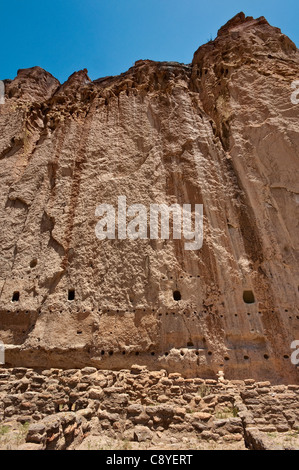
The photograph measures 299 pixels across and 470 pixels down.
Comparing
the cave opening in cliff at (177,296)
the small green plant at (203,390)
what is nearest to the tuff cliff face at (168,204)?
the cave opening in cliff at (177,296)

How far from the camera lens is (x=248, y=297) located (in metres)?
8.65

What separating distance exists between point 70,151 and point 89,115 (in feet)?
7.28

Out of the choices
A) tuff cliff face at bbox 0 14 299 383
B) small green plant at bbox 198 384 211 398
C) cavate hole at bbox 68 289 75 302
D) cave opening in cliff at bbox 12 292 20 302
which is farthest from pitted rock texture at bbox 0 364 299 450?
cave opening in cliff at bbox 12 292 20 302

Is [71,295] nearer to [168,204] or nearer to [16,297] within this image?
[16,297]

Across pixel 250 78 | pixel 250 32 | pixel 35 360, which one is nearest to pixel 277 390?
pixel 35 360

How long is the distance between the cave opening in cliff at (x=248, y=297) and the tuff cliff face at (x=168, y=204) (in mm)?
40

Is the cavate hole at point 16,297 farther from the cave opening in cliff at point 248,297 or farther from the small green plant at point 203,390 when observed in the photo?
the cave opening in cliff at point 248,297

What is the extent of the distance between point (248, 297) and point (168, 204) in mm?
3790

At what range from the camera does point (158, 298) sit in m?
8.35

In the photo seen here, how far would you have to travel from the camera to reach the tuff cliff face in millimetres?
7906

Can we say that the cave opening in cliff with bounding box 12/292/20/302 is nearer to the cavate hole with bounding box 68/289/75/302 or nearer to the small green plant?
the cavate hole with bounding box 68/289/75/302

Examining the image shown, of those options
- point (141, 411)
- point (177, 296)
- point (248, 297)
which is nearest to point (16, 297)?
point (177, 296)
